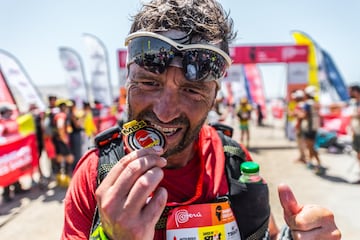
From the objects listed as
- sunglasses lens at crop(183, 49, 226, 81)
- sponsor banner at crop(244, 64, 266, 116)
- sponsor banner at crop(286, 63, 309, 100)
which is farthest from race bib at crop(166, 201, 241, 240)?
sponsor banner at crop(244, 64, 266, 116)

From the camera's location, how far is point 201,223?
1.31 m

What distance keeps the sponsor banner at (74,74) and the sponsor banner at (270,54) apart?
261 inches

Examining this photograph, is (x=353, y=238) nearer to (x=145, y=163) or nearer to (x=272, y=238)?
(x=272, y=238)

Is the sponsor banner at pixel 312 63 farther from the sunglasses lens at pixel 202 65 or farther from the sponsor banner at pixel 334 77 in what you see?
the sunglasses lens at pixel 202 65

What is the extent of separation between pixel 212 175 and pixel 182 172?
142mm

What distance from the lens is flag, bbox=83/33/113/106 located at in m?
13.2

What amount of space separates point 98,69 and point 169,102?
12807 millimetres

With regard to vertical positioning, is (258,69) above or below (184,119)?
below

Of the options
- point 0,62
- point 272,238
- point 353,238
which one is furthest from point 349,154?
point 0,62

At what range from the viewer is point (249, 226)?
1405mm

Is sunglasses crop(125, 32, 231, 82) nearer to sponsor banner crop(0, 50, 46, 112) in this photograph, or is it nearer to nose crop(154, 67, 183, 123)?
nose crop(154, 67, 183, 123)

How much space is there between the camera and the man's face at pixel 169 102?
121 centimetres

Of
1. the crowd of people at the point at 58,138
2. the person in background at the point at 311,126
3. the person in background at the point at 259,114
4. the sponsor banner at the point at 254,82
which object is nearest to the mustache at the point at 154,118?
the crowd of people at the point at 58,138

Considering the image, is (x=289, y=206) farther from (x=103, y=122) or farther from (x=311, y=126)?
(x=103, y=122)
